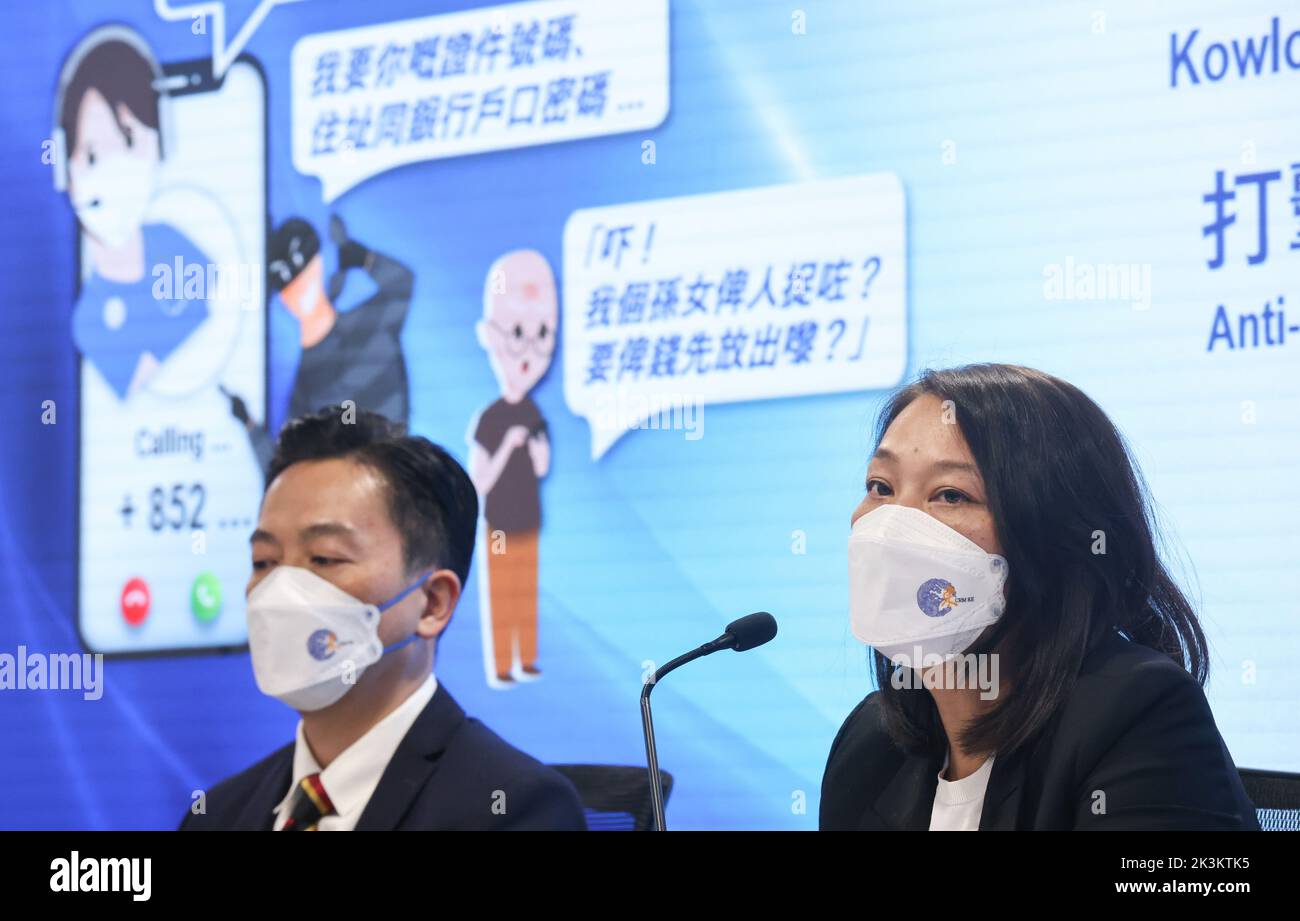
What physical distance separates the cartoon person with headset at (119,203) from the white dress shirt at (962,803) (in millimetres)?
2117

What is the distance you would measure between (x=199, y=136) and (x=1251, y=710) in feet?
7.77

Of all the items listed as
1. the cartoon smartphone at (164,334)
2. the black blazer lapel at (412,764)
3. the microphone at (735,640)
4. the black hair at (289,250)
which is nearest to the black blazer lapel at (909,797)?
the microphone at (735,640)

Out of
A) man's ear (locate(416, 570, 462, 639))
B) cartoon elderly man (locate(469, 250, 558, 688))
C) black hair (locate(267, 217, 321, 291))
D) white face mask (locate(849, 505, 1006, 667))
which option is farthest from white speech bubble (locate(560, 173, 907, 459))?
white face mask (locate(849, 505, 1006, 667))

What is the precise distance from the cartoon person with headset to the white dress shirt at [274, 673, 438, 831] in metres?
1.47

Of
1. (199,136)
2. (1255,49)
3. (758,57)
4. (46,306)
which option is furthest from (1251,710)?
(46,306)

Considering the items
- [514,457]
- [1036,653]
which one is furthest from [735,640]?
[514,457]

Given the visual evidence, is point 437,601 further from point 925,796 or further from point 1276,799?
point 1276,799

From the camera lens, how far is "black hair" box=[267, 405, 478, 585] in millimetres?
2525

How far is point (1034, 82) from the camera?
295 cm

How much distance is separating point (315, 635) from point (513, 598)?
801 millimetres

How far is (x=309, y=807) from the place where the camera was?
233 cm

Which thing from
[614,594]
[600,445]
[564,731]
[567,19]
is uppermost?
[567,19]

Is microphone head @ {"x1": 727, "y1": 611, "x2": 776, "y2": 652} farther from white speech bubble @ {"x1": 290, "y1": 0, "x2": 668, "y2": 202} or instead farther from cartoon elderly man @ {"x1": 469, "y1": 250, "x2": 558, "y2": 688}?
white speech bubble @ {"x1": 290, "y1": 0, "x2": 668, "y2": 202}

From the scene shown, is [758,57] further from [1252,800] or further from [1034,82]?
[1252,800]
